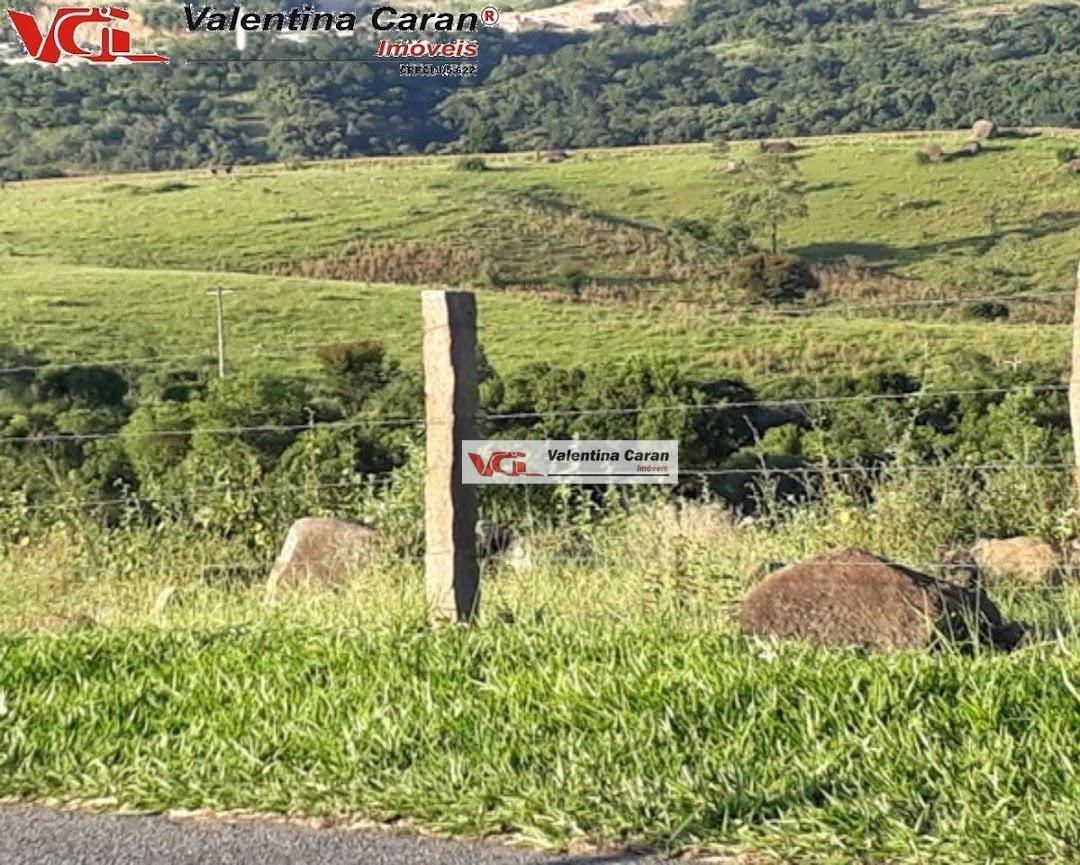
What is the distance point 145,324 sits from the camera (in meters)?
50.1

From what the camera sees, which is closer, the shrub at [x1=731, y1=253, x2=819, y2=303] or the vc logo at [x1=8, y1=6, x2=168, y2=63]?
the shrub at [x1=731, y1=253, x2=819, y2=303]

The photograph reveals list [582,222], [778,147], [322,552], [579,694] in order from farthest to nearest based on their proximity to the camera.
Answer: [778,147]
[582,222]
[322,552]
[579,694]

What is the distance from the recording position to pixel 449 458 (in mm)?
6492

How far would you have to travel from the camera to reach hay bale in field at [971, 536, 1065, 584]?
25.2 feet

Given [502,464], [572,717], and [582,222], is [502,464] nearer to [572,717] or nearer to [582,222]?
[572,717]

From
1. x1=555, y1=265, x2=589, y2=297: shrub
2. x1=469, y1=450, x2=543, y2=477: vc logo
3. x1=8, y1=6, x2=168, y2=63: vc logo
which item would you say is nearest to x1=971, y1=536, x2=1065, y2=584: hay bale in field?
x1=469, y1=450, x2=543, y2=477: vc logo

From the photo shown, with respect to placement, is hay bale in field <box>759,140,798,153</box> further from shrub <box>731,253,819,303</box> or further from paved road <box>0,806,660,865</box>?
paved road <box>0,806,660,865</box>

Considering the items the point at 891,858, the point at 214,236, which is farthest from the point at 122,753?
the point at 214,236

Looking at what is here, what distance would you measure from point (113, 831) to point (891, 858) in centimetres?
205

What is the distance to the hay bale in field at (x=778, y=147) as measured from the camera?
9294cm

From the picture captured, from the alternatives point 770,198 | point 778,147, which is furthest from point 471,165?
point 770,198

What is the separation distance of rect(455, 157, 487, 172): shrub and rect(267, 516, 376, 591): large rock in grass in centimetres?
8110

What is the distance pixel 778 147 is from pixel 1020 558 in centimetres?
8802

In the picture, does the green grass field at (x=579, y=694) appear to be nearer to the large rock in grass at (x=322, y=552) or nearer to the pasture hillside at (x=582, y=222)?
the large rock in grass at (x=322, y=552)
